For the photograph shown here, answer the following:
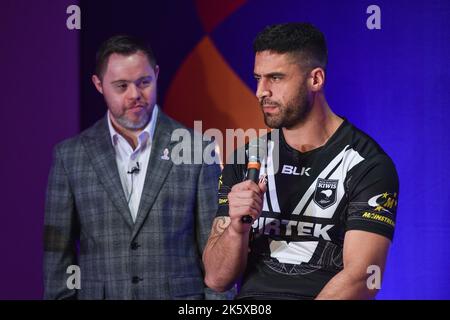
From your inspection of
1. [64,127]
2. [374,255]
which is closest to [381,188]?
[374,255]

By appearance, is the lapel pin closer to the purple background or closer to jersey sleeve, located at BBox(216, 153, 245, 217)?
jersey sleeve, located at BBox(216, 153, 245, 217)

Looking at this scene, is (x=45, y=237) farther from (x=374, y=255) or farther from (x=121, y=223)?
(x=374, y=255)

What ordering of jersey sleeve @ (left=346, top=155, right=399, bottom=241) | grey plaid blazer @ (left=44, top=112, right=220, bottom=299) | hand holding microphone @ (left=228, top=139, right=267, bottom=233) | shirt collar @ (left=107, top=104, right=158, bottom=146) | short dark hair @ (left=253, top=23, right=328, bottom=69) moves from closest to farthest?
hand holding microphone @ (left=228, top=139, right=267, bottom=233) < jersey sleeve @ (left=346, top=155, right=399, bottom=241) < short dark hair @ (left=253, top=23, right=328, bottom=69) < grey plaid blazer @ (left=44, top=112, right=220, bottom=299) < shirt collar @ (left=107, top=104, right=158, bottom=146)

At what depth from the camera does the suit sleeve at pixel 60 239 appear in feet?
9.77

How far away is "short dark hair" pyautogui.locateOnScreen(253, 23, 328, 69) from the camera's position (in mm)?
2760

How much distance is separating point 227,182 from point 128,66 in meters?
0.69

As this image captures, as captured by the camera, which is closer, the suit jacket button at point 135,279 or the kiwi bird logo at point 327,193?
the kiwi bird logo at point 327,193

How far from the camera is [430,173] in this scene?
2.96 m

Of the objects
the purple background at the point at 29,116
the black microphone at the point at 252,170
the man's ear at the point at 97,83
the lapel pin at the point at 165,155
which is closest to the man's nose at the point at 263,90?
the black microphone at the point at 252,170

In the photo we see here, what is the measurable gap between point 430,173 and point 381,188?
0.47 meters

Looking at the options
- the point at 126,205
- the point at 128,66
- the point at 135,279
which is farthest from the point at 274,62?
the point at 135,279

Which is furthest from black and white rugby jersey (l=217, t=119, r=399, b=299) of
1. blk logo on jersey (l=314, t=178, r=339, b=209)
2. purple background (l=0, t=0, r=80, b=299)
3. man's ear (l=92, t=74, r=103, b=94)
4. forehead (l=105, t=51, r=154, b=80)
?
purple background (l=0, t=0, r=80, b=299)

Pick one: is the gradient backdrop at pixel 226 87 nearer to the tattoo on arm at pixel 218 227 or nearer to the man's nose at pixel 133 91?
the man's nose at pixel 133 91

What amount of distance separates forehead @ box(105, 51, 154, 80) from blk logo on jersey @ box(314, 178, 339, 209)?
3.02 ft
